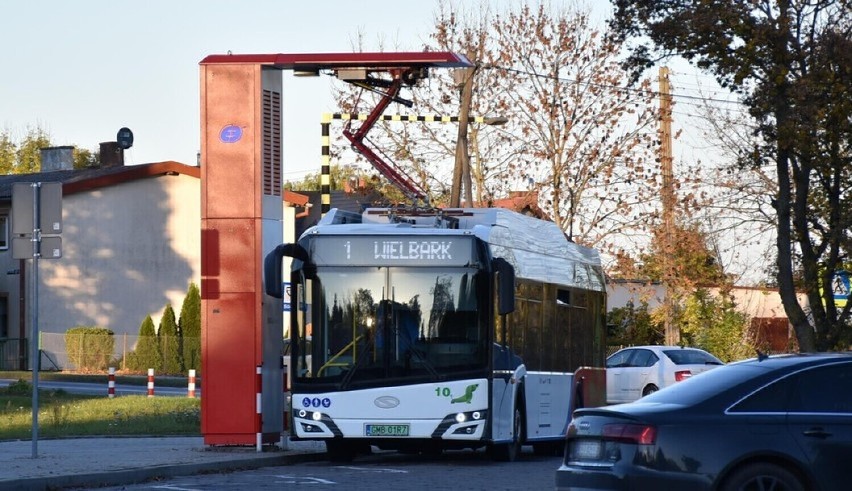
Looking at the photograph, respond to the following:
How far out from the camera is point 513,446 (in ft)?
66.5

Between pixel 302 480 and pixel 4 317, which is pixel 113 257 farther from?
pixel 302 480

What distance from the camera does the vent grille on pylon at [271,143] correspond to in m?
20.9

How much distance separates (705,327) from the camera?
52625mm

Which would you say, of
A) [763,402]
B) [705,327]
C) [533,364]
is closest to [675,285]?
[705,327]

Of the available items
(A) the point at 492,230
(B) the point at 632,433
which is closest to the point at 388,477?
(A) the point at 492,230

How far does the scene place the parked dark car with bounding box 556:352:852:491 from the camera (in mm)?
11016

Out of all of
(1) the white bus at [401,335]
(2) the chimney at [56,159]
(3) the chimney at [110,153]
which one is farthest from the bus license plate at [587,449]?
(2) the chimney at [56,159]

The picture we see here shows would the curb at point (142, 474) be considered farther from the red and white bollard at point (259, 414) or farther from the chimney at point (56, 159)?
the chimney at point (56, 159)

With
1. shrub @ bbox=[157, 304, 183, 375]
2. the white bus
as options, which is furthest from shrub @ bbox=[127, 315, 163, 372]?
the white bus

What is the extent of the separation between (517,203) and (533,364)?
2200cm

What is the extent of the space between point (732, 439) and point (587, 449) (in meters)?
1.06

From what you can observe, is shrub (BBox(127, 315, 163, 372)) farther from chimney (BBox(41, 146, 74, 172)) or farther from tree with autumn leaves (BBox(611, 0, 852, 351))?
tree with autumn leaves (BBox(611, 0, 852, 351))

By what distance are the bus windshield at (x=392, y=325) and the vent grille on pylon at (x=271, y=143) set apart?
2169 millimetres

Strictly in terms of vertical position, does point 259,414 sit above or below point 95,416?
above
